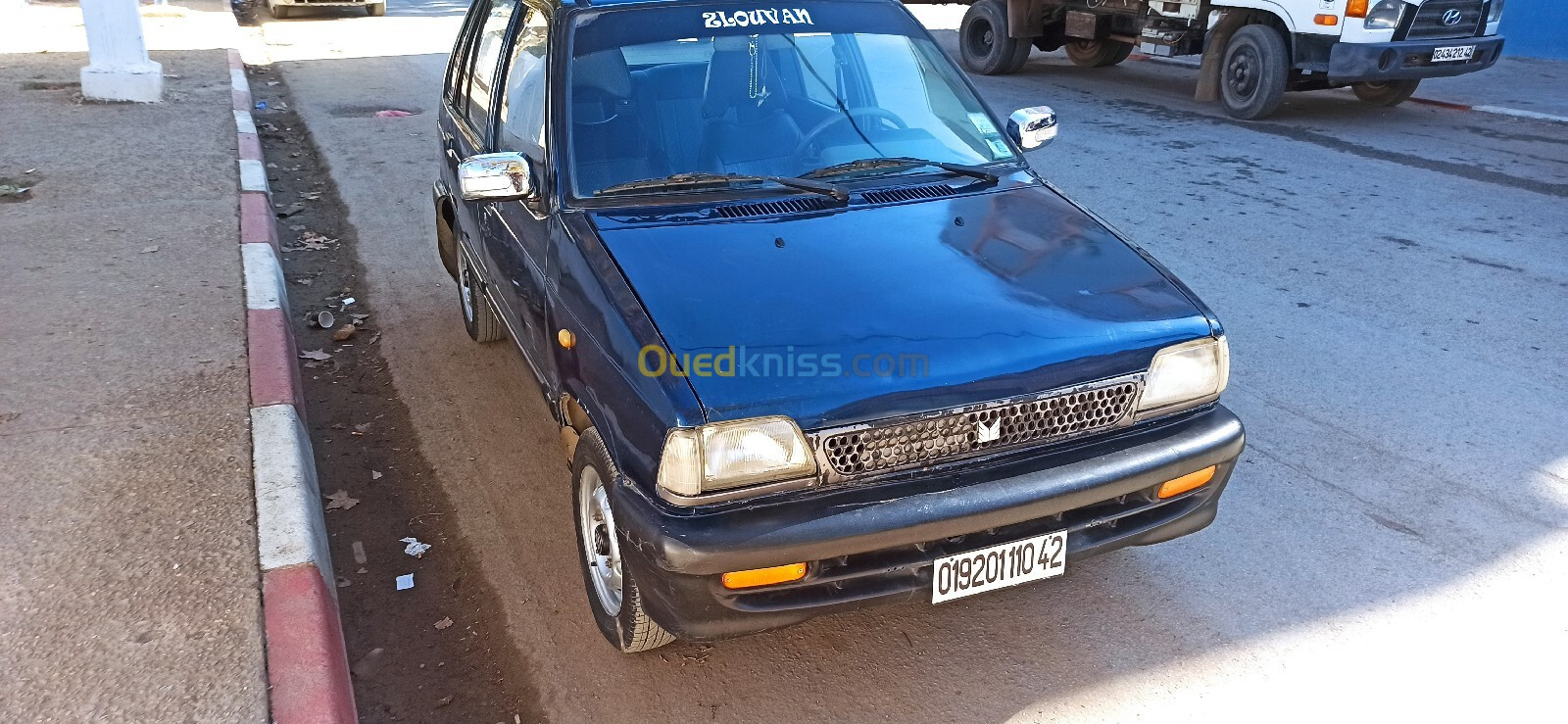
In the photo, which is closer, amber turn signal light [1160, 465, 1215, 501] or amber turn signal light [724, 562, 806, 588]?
amber turn signal light [724, 562, 806, 588]

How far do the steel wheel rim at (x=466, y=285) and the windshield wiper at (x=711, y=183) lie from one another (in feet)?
6.12

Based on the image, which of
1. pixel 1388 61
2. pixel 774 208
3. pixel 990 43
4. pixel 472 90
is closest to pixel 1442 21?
pixel 1388 61

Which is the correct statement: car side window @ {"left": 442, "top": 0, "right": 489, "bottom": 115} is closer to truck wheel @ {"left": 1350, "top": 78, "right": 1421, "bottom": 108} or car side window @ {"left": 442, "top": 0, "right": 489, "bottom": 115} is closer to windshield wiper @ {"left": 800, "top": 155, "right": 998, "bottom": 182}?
windshield wiper @ {"left": 800, "top": 155, "right": 998, "bottom": 182}

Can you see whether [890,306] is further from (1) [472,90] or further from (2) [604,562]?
(1) [472,90]

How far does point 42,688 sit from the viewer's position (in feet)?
9.52

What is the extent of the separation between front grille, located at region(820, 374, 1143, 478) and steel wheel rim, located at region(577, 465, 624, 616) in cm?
77

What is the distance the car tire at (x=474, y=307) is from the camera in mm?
5133

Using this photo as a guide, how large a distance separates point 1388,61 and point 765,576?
32.5 feet

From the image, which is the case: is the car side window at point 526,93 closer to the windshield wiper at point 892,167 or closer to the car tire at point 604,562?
the windshield wiper at point 892,167

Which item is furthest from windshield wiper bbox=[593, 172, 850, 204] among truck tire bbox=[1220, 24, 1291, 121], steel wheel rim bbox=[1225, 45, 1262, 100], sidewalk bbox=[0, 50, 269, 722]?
steel wheel rim bbox=[1225, 45, 1262, 100]

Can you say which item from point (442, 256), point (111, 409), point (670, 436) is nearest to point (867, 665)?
point (670, 436)

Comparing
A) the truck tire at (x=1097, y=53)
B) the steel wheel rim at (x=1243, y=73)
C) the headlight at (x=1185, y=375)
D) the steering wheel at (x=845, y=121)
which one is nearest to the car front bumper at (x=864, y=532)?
the headlight at (x=1185, y=375)

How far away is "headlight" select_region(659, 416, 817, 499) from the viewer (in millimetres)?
2650

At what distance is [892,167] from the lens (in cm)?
381
